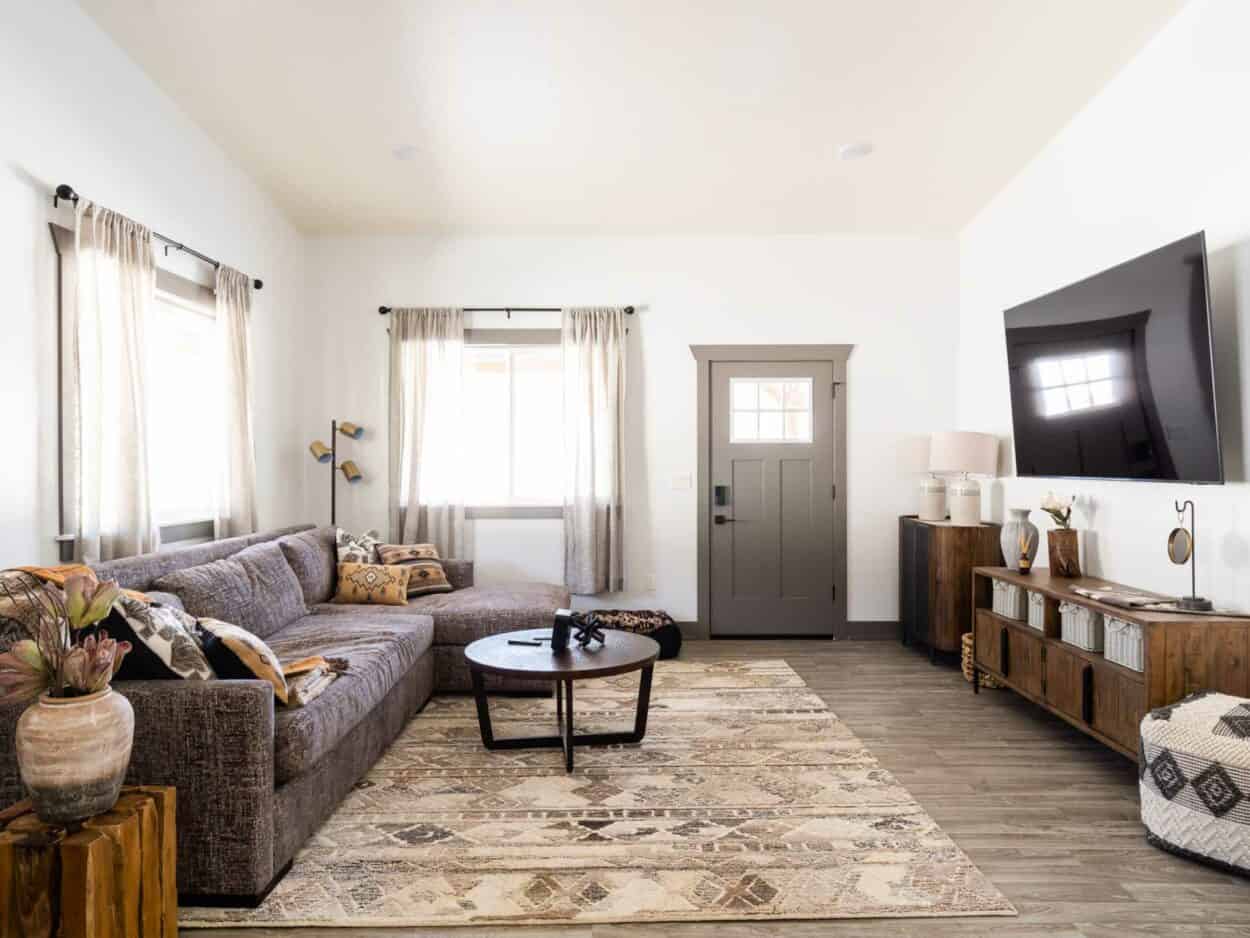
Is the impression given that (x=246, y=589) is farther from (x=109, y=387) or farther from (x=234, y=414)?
(x=234, y=414)

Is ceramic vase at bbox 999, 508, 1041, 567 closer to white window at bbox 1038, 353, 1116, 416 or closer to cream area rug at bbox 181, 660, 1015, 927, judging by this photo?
white window at bbox 1038, 353, 1116, 416

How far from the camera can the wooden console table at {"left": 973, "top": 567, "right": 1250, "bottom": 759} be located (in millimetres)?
2615

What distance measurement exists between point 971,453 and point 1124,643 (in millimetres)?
2056

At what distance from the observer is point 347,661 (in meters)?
2.96

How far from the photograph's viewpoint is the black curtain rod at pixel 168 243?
2.81 meters

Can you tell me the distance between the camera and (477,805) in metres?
2.75

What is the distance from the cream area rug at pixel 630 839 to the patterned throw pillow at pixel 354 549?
1.36 meters

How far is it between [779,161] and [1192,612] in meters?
2.98

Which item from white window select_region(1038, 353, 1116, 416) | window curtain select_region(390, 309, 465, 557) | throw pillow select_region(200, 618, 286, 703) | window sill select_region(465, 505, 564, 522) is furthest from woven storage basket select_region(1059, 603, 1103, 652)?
window curtain select_region(390, 309, 465, 557)

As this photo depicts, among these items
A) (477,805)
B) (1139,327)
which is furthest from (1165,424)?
(477,805)

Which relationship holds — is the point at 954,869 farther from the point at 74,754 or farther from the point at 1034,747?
the point at 74,754

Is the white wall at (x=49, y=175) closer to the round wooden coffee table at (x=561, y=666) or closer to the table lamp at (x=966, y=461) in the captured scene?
the round wooden coffee table at (x=561, y=666)

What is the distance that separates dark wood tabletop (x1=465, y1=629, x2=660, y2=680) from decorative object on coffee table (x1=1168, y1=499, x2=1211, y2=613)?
80.8 inches

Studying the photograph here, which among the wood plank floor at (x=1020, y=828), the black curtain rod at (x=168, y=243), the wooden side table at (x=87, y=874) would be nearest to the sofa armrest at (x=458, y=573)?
the black curtain rod at (x=168, y=243)
